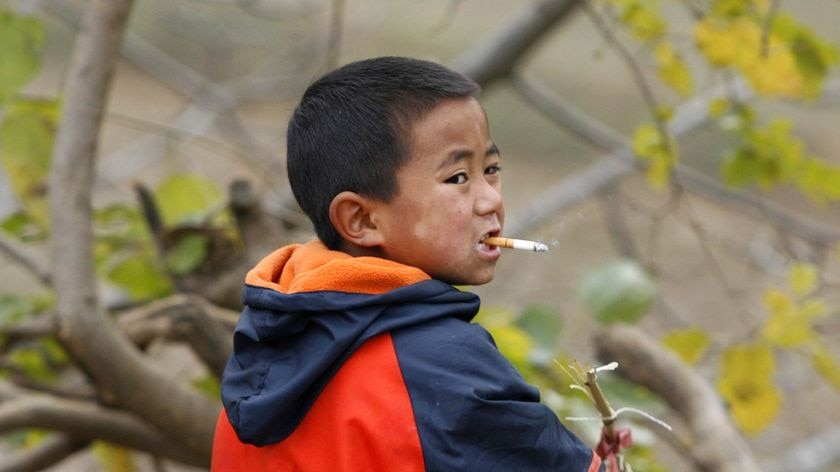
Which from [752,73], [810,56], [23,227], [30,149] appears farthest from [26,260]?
[810,56]

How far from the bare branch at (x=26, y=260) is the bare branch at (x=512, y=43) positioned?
1063mm

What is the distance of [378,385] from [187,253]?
3.90 feet

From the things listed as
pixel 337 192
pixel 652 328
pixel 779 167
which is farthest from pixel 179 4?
pixel 337 192

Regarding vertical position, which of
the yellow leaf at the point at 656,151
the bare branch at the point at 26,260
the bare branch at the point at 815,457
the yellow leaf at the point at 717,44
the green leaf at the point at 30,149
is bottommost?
the bare branch at the point at 26,260

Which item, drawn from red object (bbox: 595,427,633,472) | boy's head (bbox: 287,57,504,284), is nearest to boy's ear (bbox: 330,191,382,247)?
boy's head (bbox: 287,57,504,284)

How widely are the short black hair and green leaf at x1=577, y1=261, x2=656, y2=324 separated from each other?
3.56 ft

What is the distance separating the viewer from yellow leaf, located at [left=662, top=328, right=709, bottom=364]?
8.16ft

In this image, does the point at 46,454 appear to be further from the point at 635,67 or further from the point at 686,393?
the point at 635,67

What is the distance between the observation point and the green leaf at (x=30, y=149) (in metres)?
2.25

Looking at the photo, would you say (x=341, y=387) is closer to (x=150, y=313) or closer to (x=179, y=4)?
(x=150, y=313)

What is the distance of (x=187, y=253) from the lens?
90.4 inches

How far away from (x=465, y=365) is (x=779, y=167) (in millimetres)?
1498

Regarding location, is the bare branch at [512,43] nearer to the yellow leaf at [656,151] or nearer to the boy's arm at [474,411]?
the yellow leaf at [656,151]

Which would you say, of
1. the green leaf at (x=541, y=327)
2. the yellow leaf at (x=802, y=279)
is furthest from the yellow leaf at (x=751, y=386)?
the green leaf at (x=541, y=327)
